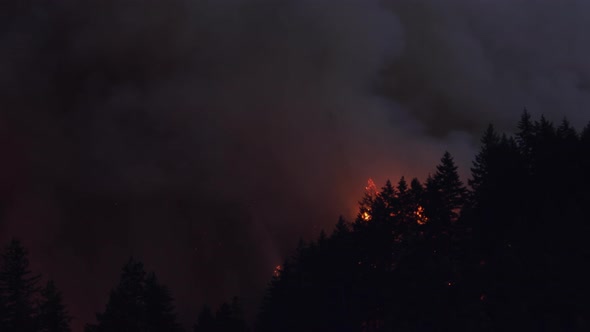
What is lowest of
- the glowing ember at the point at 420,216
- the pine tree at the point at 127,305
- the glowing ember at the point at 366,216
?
the pine tree at the point at 127,305

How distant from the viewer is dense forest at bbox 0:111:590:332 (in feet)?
124

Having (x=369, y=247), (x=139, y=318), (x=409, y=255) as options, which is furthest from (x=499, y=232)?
(x=139, y=318)

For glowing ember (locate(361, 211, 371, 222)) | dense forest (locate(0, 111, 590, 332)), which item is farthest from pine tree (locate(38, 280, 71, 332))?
glowing ember (locate(361, 211, 371, 222))

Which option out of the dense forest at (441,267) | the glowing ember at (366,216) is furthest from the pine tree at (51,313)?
the glowing ember at (366,216)

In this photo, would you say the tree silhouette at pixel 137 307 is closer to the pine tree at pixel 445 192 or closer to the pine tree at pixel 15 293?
the pine tree at pixel 15 293

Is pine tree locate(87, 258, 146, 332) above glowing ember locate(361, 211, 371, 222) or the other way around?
the other way around

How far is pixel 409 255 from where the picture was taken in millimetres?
44125

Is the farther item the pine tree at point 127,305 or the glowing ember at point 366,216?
the glowing ember at point 366,216

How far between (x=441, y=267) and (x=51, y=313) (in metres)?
41.8

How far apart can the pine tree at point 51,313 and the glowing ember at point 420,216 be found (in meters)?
37.2

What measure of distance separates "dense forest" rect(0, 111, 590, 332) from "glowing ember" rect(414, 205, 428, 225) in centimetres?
21

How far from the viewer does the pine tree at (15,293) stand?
56375 millimetres

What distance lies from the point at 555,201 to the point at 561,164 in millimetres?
3825

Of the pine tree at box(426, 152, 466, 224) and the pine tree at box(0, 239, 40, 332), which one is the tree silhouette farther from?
the pine tree at box(426, 152, 466, 224)
